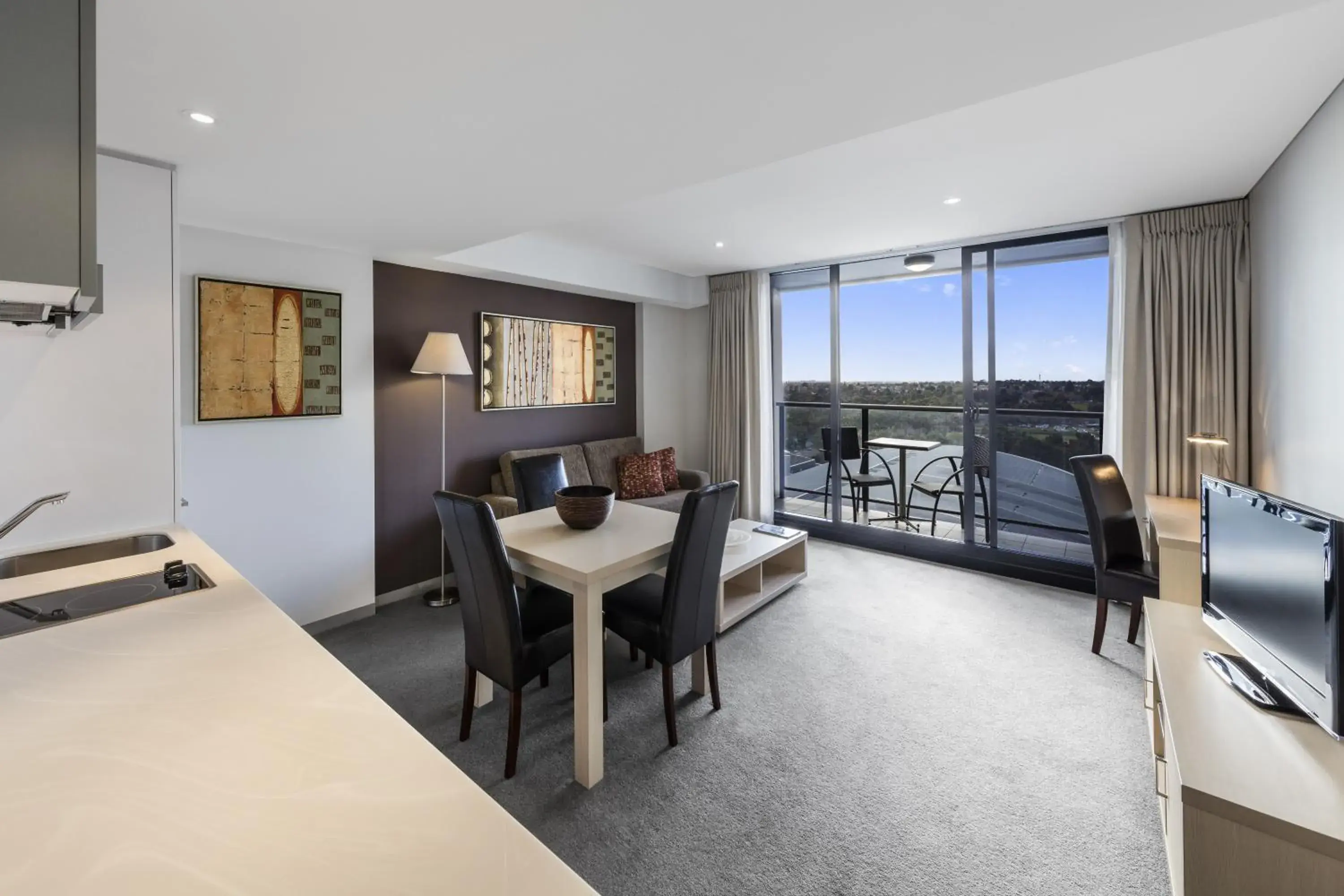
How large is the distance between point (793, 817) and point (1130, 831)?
3.55ft

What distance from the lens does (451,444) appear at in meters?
4.17

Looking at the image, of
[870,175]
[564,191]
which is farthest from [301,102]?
[870,175]

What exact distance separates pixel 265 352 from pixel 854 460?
14.9 feet

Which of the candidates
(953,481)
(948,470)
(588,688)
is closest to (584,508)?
(588,688)

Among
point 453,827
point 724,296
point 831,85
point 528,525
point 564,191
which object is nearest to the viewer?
point 453,827

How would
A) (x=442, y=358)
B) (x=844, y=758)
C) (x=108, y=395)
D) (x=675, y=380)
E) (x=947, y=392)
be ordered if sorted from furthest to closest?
(x=675, y=380) → (x=947, y=392) → (x=442, y=358) → (x=844, y=758) → (x=108, y=395)

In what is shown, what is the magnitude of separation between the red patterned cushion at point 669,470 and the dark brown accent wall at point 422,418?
1.15 meters

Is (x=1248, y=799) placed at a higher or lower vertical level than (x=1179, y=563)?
lower

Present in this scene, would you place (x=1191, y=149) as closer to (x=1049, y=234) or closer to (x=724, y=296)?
(x=1049, y=234)

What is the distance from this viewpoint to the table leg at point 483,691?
2.61 m

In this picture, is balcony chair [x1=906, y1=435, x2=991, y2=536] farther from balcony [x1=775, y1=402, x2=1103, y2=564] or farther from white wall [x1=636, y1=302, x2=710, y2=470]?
white wall [x1=636, y1=302, x2=710, y2=470]

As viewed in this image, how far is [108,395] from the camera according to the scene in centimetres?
200

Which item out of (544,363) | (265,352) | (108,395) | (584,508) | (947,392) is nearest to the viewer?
(108,395)

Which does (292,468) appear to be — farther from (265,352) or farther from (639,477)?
(639,477)
